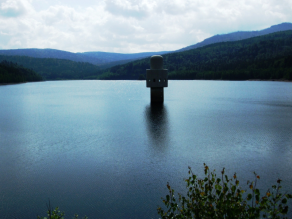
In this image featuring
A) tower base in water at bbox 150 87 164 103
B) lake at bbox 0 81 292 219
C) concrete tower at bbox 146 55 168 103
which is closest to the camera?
lake at bbox 0 81 292 219

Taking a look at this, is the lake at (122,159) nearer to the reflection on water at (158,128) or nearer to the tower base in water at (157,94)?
the reflection on water at (158,128)

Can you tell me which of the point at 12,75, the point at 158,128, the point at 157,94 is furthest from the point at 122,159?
the point at 12,75

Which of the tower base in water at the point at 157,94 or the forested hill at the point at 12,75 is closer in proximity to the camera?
the tower base in water at the point at 157,94

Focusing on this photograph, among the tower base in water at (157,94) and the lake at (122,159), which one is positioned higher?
the tower base in water at (157,94)

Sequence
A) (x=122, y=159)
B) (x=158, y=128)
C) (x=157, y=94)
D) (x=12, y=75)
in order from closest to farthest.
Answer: (x=122, y=159) → (x=158, y=128) → (x=157, y=94) → (x=12, y=75)

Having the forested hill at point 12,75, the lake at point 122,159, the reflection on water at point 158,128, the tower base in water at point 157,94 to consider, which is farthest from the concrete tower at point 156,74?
the forested hill at point 12,75

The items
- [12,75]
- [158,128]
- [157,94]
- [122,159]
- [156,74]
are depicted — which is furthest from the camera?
[12,75]

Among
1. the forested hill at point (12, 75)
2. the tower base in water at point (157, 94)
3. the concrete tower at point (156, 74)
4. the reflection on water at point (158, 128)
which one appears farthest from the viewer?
the forested hill at point (12, 75)

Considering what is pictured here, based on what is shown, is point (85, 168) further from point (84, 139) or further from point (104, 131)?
point (104, 131)

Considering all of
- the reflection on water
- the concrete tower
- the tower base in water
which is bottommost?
the reflection on water

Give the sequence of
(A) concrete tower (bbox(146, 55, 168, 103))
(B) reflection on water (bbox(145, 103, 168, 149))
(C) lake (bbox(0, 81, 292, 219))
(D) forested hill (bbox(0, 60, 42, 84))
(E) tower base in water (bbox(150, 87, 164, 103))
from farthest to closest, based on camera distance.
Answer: (D) forested hill (bbox(0, 60, 42, 84)) → (E) tower base in water (bbox(150, 87, 164, 103)) → (A) concrete tower (bbox(146, 55, 168, 103)) → (B) reflection on water (bbox(145, 103, 168, 149)) → (C) lake (bbox(0, 81, 292, 219))

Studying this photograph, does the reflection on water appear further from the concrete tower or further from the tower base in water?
the tower base in water

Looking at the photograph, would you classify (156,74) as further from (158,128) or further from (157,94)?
(158,128)

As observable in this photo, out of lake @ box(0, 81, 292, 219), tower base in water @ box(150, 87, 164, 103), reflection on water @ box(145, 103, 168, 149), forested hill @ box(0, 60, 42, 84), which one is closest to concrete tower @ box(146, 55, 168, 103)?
tower base in water @ box(150, 87, 164, 103)
